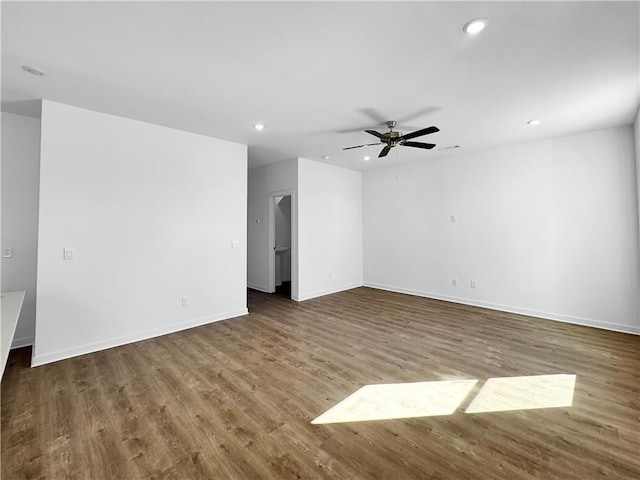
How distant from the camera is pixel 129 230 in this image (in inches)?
133

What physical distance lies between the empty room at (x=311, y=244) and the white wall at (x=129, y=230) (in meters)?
0.02

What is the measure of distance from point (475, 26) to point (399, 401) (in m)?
2.76

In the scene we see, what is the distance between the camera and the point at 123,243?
10.9 ft

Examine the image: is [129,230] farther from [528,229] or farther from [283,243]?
[528,229]

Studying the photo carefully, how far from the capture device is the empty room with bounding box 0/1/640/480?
68.1 inches

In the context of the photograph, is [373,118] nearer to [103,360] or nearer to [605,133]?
[605,133]

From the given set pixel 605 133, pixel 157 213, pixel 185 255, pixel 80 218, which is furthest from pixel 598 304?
pixel 80 218

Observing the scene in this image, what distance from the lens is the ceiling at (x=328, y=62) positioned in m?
1.71

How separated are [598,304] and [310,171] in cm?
489

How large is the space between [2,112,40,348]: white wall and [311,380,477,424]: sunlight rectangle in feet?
12.3

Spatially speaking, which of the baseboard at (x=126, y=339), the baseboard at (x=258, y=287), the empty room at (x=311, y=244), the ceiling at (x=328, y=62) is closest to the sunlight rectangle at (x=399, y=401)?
the empty room at (x=311, y=244)

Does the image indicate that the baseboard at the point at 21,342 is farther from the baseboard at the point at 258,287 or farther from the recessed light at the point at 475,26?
the recessed light at the point at 475,26

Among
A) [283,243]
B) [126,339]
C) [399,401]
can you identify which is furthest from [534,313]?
[126,339]

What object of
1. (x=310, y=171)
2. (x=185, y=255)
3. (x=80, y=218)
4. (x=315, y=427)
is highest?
(x=310, y=171)
